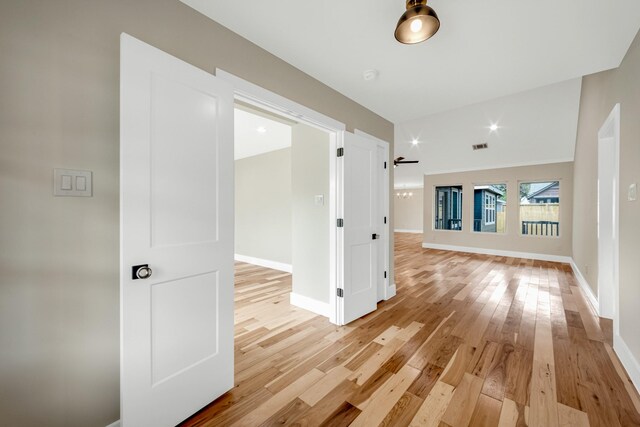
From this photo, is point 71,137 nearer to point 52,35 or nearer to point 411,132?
point 52,35

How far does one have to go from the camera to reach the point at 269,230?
18.1ft

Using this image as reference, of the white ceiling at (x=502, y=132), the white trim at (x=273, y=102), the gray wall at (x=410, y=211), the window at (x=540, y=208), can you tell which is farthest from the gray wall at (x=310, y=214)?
the gray wall at (x=410, y=211)

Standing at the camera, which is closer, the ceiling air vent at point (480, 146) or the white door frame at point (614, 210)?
the white door frame at point (614, 210)

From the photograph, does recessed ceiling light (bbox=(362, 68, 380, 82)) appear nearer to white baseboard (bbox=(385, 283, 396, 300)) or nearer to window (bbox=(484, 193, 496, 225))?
white baseboard (bbox=(385, 283, 396, 300))

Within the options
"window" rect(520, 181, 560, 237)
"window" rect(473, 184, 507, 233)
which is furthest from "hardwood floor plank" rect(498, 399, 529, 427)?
"window" rect(473, 184, 507, 233)

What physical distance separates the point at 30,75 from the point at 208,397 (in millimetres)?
1921

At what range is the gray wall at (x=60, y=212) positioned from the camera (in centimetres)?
104

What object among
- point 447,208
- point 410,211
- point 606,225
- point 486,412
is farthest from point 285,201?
point 410,211

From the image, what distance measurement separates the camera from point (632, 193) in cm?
186

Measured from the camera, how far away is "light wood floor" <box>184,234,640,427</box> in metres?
1.53

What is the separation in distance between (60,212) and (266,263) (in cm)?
457

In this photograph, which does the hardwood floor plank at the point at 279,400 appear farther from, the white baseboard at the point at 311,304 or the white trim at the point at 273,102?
the white trim at the point at 273,102

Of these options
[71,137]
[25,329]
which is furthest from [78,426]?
[71,137]

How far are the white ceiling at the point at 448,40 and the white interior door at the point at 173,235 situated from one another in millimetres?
632
